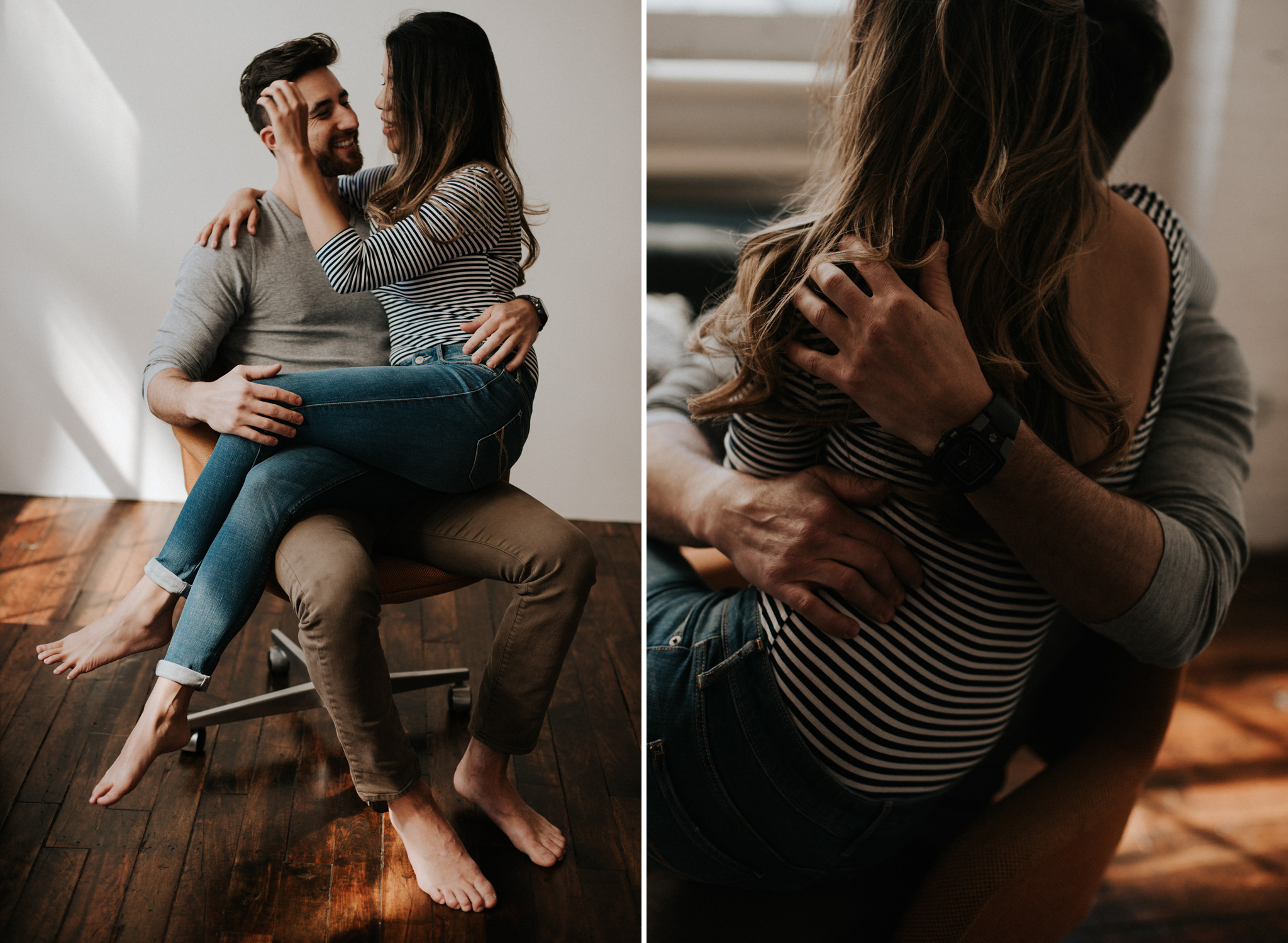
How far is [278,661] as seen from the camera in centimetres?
138

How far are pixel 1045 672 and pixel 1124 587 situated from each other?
0.12 meters

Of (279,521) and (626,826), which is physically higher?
(279,521)

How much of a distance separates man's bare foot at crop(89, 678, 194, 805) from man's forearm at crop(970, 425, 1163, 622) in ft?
3.62

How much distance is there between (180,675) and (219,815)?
0.22 m

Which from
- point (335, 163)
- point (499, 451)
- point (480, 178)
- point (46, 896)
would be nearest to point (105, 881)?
point (46, 896)

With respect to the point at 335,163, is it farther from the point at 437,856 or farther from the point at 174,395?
the point at 437,856

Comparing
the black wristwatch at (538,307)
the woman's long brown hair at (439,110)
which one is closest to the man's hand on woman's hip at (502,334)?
the black wristwatch at (538,307)

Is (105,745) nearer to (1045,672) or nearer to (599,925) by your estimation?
(599,925)

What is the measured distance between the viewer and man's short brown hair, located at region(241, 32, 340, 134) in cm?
128

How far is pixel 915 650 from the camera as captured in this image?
780 mm

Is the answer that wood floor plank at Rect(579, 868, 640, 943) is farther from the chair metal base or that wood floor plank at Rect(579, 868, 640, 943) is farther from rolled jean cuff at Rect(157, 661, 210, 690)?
rolled jean cuff at Rect(157, 661, 210, 690)

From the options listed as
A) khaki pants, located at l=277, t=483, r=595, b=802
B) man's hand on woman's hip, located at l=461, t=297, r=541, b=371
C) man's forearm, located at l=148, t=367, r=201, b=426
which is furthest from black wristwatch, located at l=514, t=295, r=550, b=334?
man's forearm, located at l=148, t=367, r=201, b=426

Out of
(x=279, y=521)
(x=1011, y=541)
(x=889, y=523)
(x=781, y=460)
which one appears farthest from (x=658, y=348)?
(x=279, y=521)

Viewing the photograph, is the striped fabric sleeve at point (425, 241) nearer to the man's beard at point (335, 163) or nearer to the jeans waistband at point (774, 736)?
the man's beard at point (335, 163)
